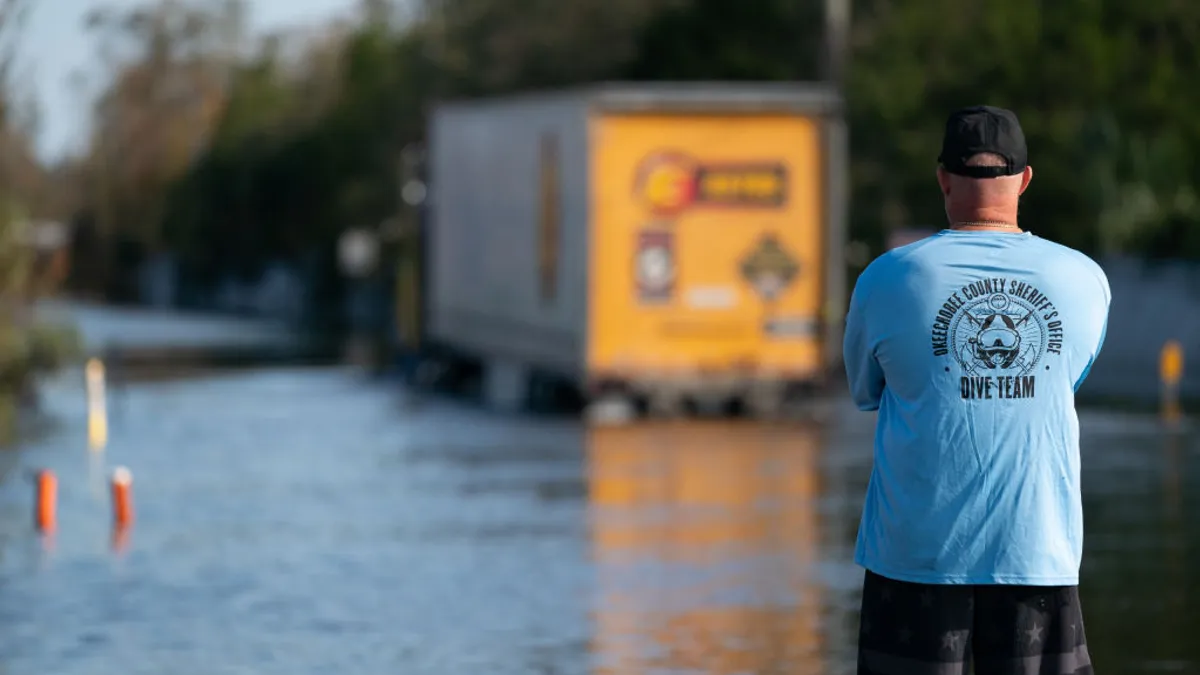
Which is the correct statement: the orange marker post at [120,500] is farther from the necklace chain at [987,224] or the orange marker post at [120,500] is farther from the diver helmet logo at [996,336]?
the diver helmet logo at [996,336]

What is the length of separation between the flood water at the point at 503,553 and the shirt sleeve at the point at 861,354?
205 inches

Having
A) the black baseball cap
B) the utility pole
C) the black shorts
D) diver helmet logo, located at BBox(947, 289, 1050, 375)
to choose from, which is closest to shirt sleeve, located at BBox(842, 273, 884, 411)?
diver helmet logo, located at BBox(947, 289, 1050, 375)

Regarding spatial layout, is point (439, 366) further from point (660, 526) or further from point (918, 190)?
point (660, 526)

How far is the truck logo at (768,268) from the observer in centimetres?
3041

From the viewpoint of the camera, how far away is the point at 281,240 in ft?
393

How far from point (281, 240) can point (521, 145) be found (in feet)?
286

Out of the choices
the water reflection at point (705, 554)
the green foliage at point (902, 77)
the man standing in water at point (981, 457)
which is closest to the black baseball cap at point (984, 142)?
the man standing in water at point (981, 457)

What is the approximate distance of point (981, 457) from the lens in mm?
6730

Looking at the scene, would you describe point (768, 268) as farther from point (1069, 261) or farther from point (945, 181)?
point (1069, 261)

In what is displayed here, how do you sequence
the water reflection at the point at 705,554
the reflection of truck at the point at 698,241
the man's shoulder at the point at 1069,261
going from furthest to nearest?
the reflection of truck at the point at 698,241 → the water reflection at the point at 705,554 → the man's shoulder at the point at 1069,261

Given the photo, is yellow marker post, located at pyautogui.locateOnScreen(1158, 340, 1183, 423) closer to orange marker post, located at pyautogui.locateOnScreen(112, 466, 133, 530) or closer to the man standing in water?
orange marker post, located at pyautogui.locateOnScreen(112, 466, 133, 530)

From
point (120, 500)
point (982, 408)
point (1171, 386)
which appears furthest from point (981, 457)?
point (1171, 386)

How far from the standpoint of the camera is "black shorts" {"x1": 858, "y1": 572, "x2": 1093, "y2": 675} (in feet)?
22.0

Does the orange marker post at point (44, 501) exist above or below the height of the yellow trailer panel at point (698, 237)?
below
